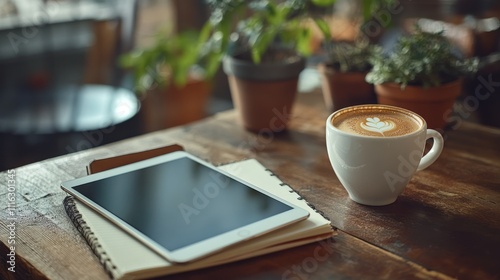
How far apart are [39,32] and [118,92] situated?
3.01ft

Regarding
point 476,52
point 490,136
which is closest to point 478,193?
point 490,136

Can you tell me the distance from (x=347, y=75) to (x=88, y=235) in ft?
2.31

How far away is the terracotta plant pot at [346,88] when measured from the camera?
129 cm

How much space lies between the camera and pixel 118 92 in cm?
222

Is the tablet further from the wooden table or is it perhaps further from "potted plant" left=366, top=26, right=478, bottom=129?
"potted plant" left=366, top=26, right=478, bottom=129

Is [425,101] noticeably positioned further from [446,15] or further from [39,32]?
[39,32]

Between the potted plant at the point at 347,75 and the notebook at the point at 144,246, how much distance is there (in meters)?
0.43

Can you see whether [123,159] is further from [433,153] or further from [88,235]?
[433,153]

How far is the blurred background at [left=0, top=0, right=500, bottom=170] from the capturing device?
196 centimetres

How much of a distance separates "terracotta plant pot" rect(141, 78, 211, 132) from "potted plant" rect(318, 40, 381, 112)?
4.47 ft
